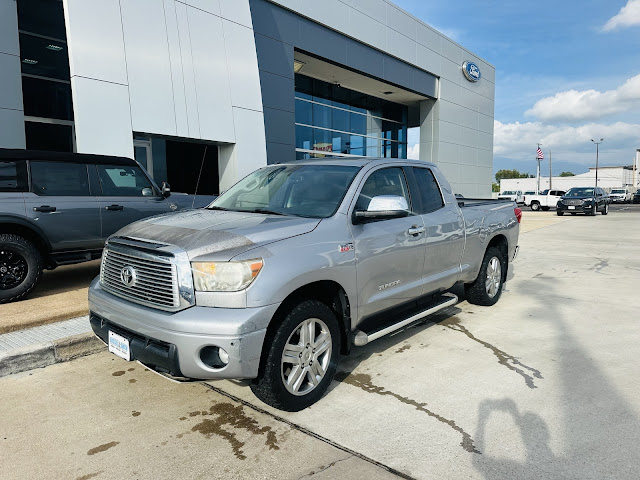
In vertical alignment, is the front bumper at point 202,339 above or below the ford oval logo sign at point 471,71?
below

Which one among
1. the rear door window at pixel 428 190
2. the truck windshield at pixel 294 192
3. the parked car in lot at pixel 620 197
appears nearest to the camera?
the truck windshield at pixel 294 192

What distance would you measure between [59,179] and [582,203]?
89.8 feet

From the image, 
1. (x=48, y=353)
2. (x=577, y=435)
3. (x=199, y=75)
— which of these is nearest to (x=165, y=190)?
(x=48, y=353)

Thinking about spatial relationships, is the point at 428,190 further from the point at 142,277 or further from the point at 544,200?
the point at 544,200

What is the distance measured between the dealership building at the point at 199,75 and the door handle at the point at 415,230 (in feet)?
25.9

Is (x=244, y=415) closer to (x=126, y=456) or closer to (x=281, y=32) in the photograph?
(x=126, y=456)

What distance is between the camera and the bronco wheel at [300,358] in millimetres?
3000

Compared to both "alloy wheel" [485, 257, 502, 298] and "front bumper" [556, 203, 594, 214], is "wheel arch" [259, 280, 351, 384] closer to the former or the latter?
"alloy wheel" [485, 257, 502, 298]

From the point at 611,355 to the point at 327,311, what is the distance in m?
2.92

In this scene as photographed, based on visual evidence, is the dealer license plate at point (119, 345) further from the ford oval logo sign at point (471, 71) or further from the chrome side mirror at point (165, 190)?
the ford oval logo sign at point (471, 71)

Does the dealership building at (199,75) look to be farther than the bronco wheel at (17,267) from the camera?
Yes

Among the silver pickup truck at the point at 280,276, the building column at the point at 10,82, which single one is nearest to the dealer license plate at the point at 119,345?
the silver pickup truck at the point at 280,276

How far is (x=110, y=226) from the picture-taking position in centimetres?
656

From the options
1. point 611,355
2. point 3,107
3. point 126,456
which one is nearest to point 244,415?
point 126,456
